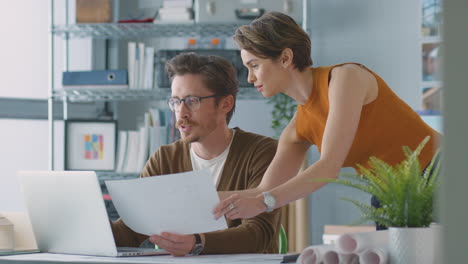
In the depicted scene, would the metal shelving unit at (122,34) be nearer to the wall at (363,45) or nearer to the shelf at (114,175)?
the shelf at (114,175)

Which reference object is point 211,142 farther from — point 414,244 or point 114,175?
point 114,175

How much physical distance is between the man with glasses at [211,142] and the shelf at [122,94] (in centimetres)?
167

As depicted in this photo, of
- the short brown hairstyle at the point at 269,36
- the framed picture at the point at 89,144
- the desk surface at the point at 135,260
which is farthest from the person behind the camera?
the framed picture at the point at 89,144

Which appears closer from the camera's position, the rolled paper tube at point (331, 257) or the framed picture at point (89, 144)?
the rolled paper tube at point (331, 257)

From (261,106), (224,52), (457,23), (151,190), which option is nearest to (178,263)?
(151,190)

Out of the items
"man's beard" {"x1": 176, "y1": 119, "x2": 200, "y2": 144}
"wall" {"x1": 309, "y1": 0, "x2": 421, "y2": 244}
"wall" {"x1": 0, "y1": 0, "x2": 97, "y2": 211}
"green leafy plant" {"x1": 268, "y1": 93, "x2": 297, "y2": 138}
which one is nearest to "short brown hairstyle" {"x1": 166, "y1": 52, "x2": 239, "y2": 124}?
"man's beard" {"x1": 176, "y1": 119, "x2": 200, "y2": 144}

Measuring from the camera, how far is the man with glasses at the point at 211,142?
1.84 m

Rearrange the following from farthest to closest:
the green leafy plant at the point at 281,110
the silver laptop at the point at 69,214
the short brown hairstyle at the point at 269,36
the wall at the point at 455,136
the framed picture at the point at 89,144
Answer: the framed picture at the point at 89,144, the green leafy plant at the point at 281,110, the short brown hairstyle at the point at 269,36, the silver laptop at the point at 69,214, the wall at the point at 455,136

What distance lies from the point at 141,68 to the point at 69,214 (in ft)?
7.93

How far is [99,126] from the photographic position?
388 cm

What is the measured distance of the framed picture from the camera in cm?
382

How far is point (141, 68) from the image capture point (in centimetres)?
379

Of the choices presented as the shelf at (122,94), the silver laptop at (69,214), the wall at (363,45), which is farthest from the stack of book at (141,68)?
the silver laptop at (69,214)

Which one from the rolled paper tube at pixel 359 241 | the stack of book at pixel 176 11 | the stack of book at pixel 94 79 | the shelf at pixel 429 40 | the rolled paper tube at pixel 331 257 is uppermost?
the stack of book at pixel 176 11
